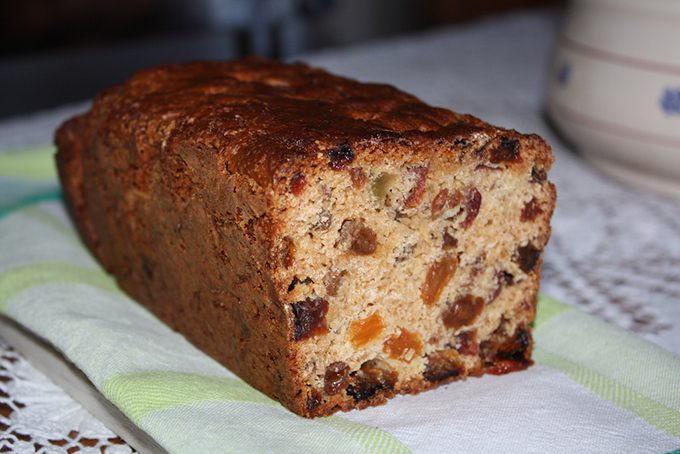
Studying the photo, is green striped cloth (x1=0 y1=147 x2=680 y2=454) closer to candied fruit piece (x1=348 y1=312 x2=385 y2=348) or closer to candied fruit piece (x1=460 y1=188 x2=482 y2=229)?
candied fruit piece (x1=348 y1=312 x2=385 y2=348)

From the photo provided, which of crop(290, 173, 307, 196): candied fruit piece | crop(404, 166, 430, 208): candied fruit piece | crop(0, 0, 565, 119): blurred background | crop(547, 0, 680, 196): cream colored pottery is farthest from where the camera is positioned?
crop(0, 0, 565, 119): blurred background

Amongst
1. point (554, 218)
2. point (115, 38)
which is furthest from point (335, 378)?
point (115, 38)

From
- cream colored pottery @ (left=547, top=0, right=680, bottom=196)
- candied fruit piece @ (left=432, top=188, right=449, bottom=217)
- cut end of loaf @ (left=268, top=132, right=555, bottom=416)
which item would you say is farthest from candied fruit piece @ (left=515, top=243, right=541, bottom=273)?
cream colored pottery @ (left=547, top=0, right=680, bottom=196)

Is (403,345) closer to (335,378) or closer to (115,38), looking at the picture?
(335,378)

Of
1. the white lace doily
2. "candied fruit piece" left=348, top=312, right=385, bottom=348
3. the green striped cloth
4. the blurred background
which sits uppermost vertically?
the blurred background

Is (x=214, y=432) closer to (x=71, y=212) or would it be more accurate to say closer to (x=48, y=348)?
(x=48, y=348)

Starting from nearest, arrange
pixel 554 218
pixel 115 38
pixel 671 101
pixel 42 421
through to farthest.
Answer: pixel 42 421 < pixel 671 101 < pixel 554 218 < pixel 115 38

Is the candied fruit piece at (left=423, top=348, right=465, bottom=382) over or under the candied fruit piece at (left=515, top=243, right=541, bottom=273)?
under

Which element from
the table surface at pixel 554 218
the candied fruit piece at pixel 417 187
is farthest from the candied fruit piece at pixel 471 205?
the table surface at pixel 554 218
